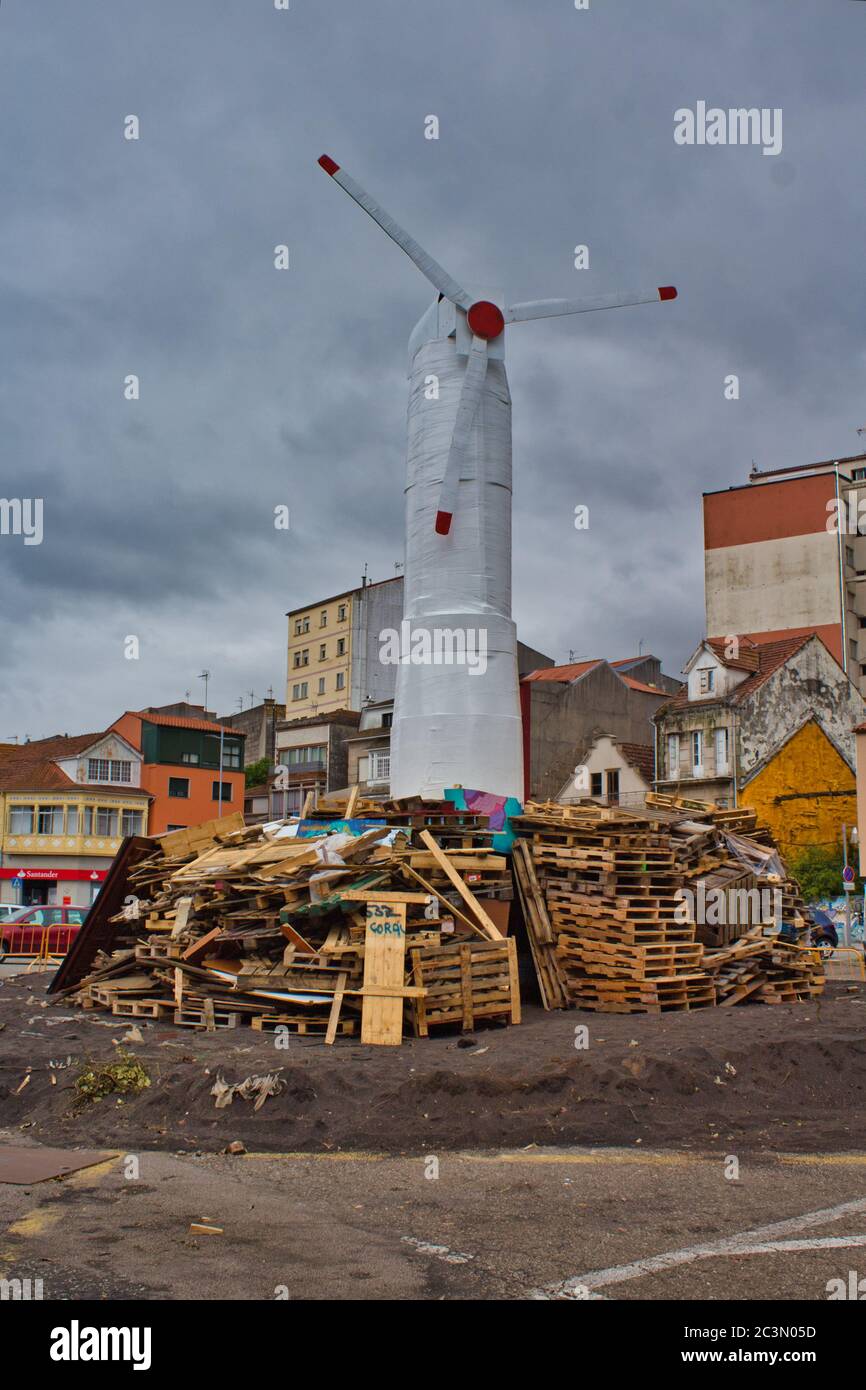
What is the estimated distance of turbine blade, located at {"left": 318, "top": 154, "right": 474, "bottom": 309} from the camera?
24.0 meters

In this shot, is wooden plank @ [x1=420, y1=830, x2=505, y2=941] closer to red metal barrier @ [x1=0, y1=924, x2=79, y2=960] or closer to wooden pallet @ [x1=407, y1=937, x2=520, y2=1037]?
wooden pallet @ [x1=407, y1=937, x2=520, y2=1037]

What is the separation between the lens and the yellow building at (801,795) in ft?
151

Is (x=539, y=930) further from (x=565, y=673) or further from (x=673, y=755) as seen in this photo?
(x=565, y=673)

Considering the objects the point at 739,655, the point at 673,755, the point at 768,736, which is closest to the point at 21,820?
the point at 673,755

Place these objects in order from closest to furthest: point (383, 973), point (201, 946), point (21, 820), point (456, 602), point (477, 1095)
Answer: point (477, 1095) < point (383, 973) < point (201, 946) < point (456, 602) < point (21, 820)

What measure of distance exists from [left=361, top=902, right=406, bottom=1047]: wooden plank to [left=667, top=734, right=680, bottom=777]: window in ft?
115

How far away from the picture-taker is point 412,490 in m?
23.7

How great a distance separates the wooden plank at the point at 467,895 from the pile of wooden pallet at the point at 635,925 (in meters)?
1.29

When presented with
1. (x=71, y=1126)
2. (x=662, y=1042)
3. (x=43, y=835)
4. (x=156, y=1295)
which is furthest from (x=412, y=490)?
(x=43, y=835)

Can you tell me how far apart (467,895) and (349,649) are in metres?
56.9

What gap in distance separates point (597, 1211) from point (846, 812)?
41837 millimetres

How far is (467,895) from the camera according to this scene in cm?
1700

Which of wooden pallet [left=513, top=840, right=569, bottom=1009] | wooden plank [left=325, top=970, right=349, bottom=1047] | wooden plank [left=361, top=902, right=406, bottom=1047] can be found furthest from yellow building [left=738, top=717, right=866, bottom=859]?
wooden plank [left=325, top=970, right=349, bottom=1047]

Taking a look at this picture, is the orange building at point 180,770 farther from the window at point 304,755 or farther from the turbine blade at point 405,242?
the turbine blade at point 405,242
